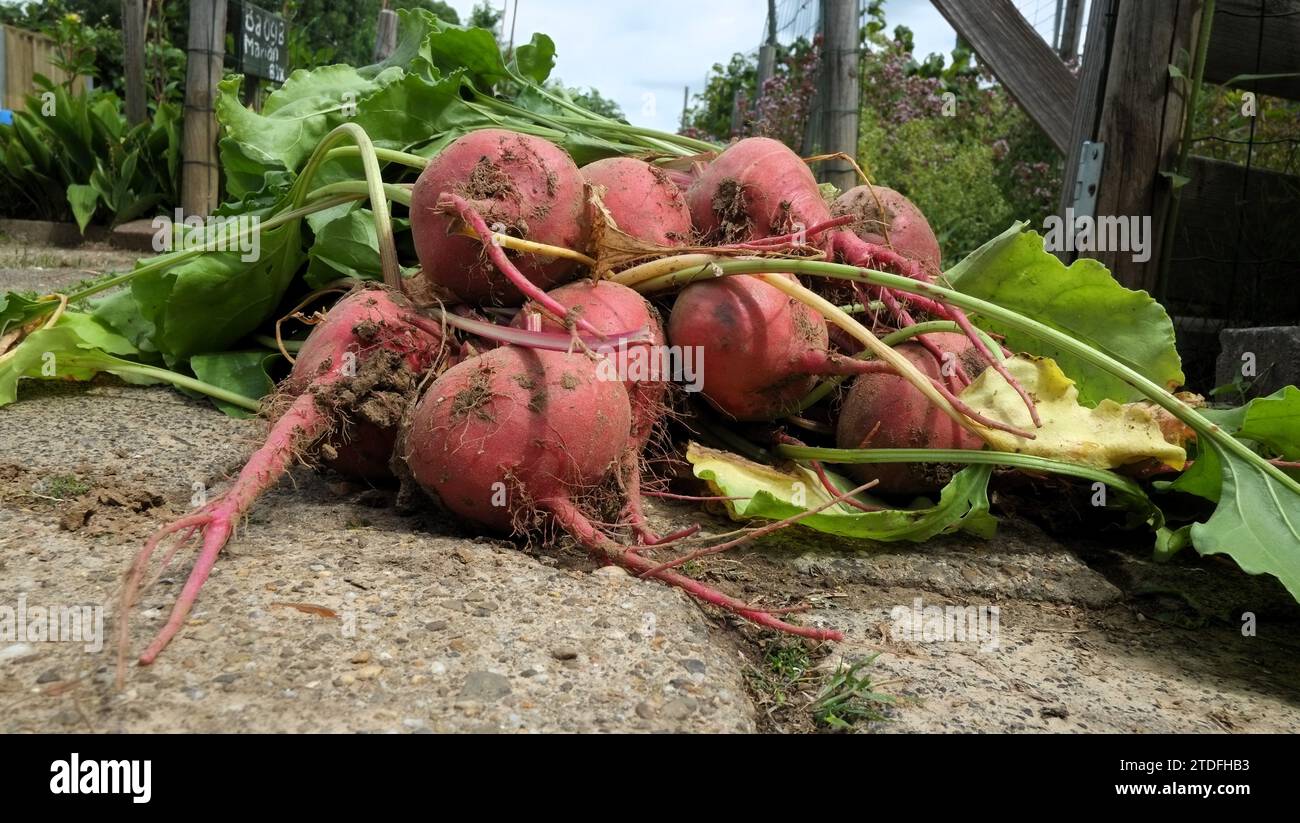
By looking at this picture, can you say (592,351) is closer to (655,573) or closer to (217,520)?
(655,573)

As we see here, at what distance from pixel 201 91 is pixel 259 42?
471mm

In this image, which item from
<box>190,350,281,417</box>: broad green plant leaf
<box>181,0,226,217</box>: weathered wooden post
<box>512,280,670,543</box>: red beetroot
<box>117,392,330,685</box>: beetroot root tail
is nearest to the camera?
<box>117,392,330,685</box>: beetroot root tail

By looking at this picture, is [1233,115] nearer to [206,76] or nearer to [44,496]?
[44,496]

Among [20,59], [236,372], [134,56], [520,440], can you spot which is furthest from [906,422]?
[20,59]

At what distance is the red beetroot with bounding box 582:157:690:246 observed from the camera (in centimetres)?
201

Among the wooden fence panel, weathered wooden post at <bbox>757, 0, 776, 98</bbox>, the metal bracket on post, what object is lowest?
the metal bracket on post

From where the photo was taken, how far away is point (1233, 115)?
15.8 feet

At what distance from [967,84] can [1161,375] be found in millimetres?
7255

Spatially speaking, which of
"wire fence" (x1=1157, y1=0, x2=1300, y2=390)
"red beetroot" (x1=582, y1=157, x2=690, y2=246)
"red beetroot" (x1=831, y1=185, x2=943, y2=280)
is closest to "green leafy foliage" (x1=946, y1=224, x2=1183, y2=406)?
"red beetroot" (x1=831, y1=185, x2=943, y2=280)

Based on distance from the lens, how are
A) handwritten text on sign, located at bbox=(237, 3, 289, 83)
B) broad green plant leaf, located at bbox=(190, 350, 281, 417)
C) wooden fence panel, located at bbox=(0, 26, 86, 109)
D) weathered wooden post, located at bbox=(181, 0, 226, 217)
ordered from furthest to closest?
wooden fence panel, located at bbox=(0, 26, 86, 109), weathered wooden post, located at bbox=(181, 0, 226, 217), handwritten text on sign, located at bbox=(237, 3, 289, 83), broad green plant leaf, located at bbox=(190, 350, 281, 417)

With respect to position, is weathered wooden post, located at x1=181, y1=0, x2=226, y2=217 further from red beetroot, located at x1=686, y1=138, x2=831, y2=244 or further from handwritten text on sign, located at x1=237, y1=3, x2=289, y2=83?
red beetroot, located at x1=686, y1=138, x2=831, y2=244

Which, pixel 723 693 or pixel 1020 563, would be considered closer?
pixel 723 693

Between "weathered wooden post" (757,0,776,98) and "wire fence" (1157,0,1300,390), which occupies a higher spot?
"weathered wooden post" (757,0,776,98)
